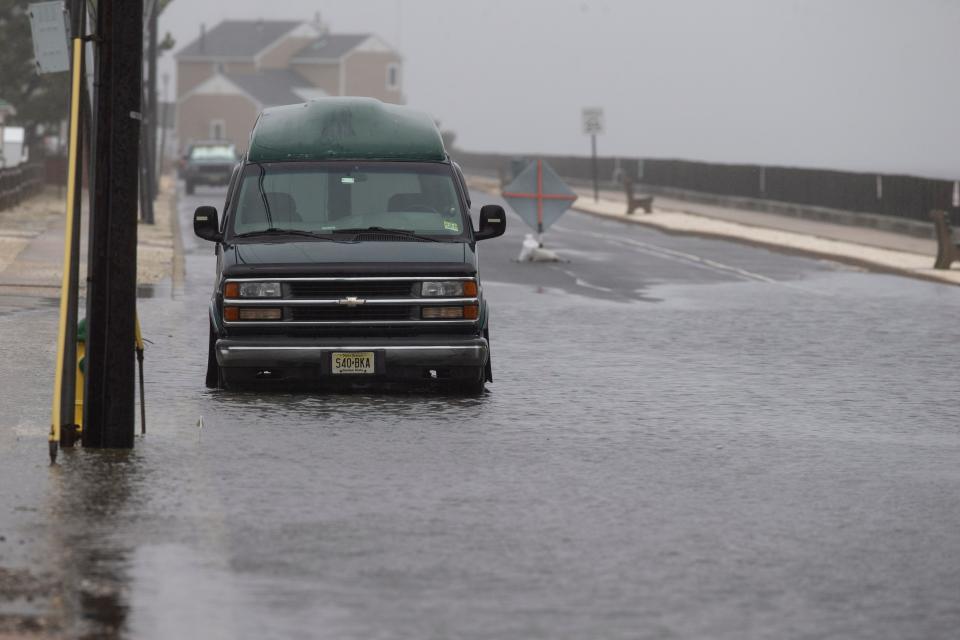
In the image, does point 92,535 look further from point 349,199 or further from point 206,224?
point 349,199

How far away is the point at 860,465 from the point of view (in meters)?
11.1

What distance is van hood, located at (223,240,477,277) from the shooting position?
1334 cm

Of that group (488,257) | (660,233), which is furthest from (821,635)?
(660,233)

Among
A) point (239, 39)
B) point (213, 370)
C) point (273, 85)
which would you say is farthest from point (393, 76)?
point (213, 370)

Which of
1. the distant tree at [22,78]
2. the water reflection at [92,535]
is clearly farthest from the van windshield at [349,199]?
the distant tree at [22,78]

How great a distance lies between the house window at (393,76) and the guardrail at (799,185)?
6442 cm

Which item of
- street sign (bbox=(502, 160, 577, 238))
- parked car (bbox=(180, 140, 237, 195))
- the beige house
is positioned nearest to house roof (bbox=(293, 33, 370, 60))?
the beige house

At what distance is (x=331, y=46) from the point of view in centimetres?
14288

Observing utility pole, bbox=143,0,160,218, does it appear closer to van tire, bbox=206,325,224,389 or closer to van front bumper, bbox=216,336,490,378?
van tire, bbox=206,325,224,389

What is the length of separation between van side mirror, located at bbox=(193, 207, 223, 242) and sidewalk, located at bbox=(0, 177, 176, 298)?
8.38 meters

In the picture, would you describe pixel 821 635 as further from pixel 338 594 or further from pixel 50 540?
pixel 50 540

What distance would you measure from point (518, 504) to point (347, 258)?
4317mm

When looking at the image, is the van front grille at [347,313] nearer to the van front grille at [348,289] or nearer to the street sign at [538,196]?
the van front grille at [348,289]

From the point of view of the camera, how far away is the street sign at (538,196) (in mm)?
30672
